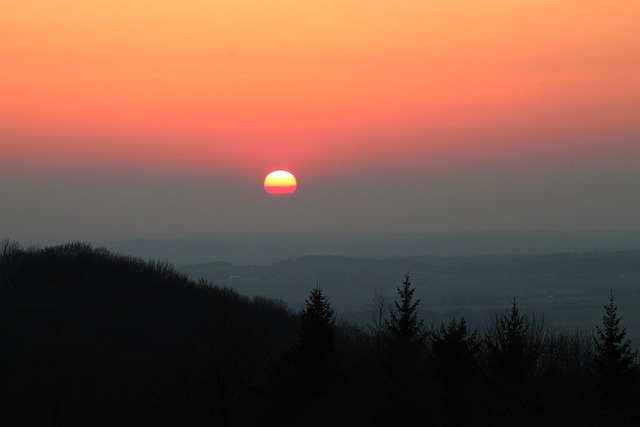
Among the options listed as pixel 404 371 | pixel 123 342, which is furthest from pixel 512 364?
pixel 123 342

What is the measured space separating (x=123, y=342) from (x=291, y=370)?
30.8 metres

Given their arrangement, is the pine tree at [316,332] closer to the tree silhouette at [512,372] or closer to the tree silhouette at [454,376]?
the tree silhouette at [454,376]

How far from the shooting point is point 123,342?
70625 millimetres

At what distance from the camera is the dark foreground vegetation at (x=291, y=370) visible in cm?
3747

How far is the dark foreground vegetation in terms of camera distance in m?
37.5

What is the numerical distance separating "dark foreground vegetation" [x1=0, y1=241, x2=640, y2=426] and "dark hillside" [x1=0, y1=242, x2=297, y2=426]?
0.14m

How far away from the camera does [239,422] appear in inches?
1764

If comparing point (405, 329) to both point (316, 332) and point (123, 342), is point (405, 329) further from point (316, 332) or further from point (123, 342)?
point (123, 342)

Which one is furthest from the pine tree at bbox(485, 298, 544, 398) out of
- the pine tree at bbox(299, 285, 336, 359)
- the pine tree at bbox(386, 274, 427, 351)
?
the pine tree at bbox(299, 285, 336, 359)

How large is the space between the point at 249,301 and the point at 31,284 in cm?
1959

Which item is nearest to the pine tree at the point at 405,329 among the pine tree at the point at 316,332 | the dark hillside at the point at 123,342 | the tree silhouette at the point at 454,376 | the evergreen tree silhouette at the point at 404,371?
the evergreen tree silhouette at the point at 404,371

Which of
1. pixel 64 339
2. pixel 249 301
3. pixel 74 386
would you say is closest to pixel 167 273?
pixel 249 301

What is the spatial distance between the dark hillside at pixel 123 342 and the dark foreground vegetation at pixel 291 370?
0.14 meters

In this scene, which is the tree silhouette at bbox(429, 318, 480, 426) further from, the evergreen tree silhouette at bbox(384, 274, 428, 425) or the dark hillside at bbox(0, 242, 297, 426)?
the dark hillside at bbox(0, 242, 297, 426)
